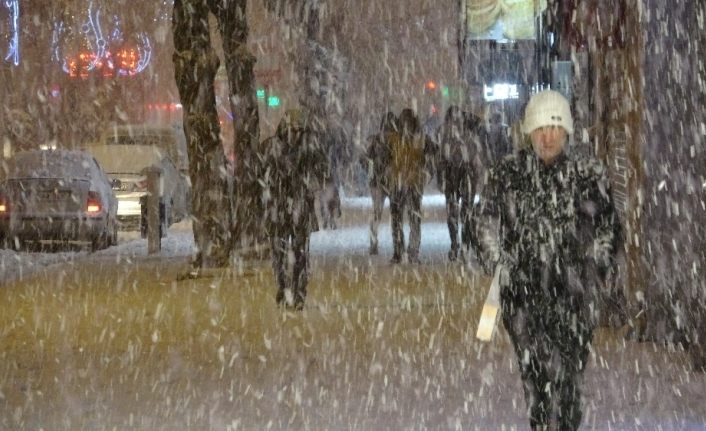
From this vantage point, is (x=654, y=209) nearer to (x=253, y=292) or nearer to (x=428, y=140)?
(x=253, y=292)

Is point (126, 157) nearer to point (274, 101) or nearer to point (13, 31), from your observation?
point (13, 31)

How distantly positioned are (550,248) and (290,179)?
6172mm

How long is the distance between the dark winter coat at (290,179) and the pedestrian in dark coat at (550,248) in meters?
5.96

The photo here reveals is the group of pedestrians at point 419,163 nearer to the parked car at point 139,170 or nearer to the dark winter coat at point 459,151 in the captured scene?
the dark winter coat at point 459,151

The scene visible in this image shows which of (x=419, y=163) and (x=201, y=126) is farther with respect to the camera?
(x=419, y=163)

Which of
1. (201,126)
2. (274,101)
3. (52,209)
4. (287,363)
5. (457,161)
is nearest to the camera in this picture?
(287,363)

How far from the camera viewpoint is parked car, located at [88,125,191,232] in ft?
76.5

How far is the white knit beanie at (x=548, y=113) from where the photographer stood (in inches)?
219

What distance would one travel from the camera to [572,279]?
559 cm

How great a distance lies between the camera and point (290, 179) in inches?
458

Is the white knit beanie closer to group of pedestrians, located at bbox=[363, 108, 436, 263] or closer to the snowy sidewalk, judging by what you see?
the snowy sidewalk

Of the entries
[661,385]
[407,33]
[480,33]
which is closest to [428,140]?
[480,33]

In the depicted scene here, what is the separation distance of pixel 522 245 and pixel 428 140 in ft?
36.3

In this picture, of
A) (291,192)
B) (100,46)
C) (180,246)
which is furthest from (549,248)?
(100,46)
